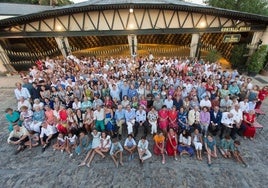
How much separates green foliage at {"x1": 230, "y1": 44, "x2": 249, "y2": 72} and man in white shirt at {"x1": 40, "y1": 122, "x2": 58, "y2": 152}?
47.2 ft

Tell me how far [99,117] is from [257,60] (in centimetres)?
1304

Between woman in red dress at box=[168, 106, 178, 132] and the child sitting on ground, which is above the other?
woman in red dress at box=[168, 106, 178, 132]

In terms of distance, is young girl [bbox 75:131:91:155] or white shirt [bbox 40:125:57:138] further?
white shirt [bbox 40:125:57:138]

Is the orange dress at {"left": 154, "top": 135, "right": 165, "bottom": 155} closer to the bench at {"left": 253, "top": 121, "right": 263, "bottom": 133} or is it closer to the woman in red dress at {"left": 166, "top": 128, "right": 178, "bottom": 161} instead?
the woman in red dress at {"left": 166, "top": 128, "right": 178, "bottom": 161}

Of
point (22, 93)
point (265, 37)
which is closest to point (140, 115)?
point (22, 93)

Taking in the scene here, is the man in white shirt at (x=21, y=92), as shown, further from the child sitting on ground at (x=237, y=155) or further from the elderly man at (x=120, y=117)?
the child sitting on ground at (x=237, y=155)

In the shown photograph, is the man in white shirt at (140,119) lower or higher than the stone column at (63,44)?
lower

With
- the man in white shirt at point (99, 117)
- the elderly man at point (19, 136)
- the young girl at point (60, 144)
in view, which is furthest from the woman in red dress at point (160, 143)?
the elderly man at point (19, 136)

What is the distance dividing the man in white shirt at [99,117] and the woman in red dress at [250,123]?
5656 millimetres

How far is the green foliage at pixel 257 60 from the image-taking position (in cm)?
1371

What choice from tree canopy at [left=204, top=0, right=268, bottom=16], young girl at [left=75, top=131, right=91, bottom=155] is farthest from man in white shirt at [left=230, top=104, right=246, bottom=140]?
tree canopy at [left=204, top=0, right=268, bottom=16]

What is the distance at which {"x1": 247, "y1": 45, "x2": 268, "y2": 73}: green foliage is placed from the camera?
1371 centimetres

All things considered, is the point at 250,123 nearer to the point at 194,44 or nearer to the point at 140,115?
the point at 140,115

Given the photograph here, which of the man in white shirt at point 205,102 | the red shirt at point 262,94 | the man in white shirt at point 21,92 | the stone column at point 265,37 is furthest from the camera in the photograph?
the stone column at point 265,37
